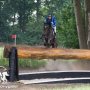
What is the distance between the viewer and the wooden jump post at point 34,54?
1104 centimetres

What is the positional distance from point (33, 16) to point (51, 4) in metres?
3.34

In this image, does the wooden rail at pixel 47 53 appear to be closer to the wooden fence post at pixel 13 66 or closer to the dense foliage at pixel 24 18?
the wooden fence post at pixel 13 66

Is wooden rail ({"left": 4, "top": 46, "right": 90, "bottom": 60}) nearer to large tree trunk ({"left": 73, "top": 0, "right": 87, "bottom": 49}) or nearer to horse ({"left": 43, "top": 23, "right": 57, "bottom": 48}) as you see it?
horse ({"left": 43, "top": 23, "right": 57, "bottom": 48})

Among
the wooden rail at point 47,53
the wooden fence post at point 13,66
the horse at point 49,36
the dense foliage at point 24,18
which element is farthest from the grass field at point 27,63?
the dense foliage at point 24,18

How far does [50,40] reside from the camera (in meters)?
13.6

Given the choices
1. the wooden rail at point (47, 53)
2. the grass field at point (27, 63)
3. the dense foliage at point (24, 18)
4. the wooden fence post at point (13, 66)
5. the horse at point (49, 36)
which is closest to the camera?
the wooden fence post at point (13, 66)

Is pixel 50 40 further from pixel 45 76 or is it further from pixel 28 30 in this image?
pixel 28 30

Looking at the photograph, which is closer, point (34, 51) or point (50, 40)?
point (34, 51)

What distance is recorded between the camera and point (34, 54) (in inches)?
449

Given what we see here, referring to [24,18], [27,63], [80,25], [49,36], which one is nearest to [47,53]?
[49,36]

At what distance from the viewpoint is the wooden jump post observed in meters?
11.0

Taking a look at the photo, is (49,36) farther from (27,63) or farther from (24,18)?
(24,18)

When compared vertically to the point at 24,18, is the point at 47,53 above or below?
below

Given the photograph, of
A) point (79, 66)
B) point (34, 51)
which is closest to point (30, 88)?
point (34, 51)
